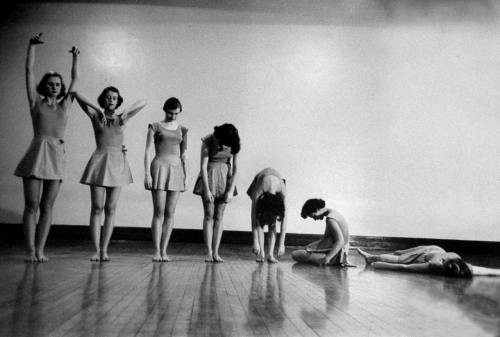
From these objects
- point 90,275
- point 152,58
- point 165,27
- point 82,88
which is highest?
point 165,27

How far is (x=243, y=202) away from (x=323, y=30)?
2.64m

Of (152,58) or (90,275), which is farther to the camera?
(152,58)

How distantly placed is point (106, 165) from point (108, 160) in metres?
0.05

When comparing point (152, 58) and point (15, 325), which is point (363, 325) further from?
point (152, 58)

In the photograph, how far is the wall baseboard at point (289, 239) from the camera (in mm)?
6629

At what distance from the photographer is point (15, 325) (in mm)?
1642

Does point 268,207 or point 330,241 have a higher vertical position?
point 268,207

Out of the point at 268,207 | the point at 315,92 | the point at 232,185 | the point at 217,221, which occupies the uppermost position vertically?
the point at 315,92

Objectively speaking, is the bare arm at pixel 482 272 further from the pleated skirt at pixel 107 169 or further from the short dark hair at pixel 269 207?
the pleated skirt at pixel 107 169

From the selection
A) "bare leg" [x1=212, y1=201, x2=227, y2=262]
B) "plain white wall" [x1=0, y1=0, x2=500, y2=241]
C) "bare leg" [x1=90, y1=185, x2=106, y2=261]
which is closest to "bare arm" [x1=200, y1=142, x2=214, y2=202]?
"bare leg" [x1=212, y1=201, x2=227, y2=262]

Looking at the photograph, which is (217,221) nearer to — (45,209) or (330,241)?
(330,241)

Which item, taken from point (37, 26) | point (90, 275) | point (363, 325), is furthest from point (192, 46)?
point (363, 325)

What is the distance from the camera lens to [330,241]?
4605mm

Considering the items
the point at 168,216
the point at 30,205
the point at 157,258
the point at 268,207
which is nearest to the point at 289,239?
the point at 268,207
